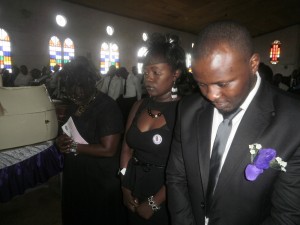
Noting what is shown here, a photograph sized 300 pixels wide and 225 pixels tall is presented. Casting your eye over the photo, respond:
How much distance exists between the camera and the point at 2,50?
10.6m

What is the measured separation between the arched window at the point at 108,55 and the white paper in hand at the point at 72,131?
12.8 metres

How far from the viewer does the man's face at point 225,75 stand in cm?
102

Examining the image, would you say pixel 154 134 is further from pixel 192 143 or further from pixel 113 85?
pixel 113 85

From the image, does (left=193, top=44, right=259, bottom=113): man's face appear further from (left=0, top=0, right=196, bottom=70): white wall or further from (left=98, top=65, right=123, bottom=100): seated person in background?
(left=0, top=0, right=196, bottom=70): white wall

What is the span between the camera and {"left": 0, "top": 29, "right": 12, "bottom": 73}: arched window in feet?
34.4

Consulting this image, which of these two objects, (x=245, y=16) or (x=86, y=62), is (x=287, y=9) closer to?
(x=245, y=16)

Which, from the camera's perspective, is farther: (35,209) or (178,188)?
(35,209)

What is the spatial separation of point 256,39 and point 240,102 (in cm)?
2276

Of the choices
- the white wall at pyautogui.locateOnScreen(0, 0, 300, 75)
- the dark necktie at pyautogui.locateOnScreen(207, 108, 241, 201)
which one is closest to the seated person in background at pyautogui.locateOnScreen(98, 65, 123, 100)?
the white wall at pyautogui.locateOnScreen(0, 0, 300, 75)

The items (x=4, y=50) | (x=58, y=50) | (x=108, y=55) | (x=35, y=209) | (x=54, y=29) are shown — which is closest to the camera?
(x=35, y=209)

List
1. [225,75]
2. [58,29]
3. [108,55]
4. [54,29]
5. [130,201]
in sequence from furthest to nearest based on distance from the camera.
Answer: [108,55] → [58,29] → [54,29] → [130,201] → [225,75]

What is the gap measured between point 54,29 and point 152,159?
12.2m

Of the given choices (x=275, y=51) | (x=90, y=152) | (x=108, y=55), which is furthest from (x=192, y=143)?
(x=275, y=51)

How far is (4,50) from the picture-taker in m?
10.6
